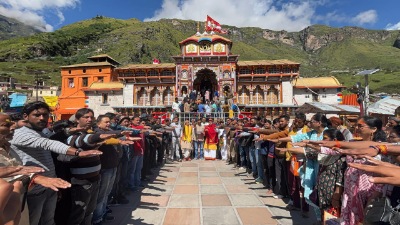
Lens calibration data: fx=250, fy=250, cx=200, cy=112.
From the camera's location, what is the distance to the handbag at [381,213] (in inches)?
72.2

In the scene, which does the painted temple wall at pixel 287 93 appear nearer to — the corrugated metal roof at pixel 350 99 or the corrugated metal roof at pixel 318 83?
the corrugated metal roof at pixel 318 83

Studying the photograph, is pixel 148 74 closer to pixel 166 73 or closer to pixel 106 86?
pixel 166 73

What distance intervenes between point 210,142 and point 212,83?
1748 centimetres

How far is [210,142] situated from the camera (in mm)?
11508

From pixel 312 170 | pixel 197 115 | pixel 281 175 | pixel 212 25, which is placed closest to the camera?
pixel 312 170

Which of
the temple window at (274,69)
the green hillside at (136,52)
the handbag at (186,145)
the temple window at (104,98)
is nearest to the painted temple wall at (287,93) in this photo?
the temple window at (274,69)

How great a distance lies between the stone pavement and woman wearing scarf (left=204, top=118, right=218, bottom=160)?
3418 mm

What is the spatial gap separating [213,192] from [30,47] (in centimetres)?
8338

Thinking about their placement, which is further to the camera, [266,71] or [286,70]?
[266,71]

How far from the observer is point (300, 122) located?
4914mm

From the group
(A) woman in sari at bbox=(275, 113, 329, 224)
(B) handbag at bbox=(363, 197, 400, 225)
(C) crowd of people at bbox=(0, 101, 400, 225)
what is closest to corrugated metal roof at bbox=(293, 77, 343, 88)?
(C) crowd of people at bbox=(0, 101, 400, 225)

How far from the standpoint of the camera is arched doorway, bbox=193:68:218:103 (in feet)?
89.1

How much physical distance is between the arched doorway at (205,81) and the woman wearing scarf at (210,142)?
15475 millimetres

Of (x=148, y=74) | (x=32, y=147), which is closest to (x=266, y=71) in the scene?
(x=148, y=74)
